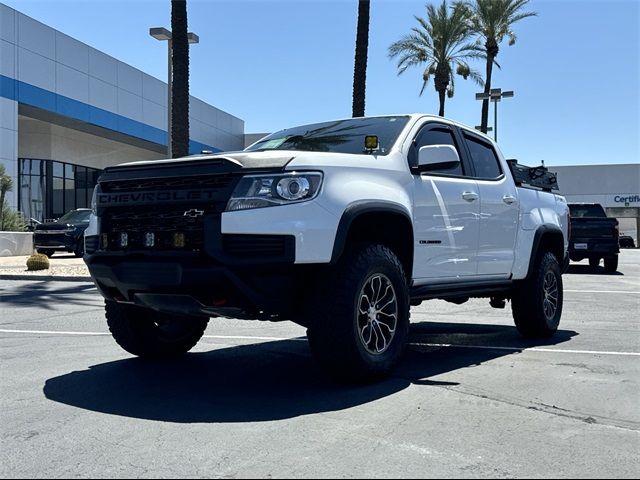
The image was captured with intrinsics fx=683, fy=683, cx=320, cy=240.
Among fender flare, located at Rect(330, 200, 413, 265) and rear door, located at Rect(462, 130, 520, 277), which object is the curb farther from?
fender flare, located at Rect(330, 200, 413, 265)

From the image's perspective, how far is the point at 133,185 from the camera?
4852 mm

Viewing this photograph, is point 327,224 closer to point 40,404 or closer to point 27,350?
point 40,404

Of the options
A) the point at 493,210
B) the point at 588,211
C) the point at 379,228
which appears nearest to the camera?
the point at 379,228

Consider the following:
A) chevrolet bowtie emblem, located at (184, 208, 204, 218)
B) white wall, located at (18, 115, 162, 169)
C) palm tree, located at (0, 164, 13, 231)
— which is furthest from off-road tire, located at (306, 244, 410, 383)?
white wall, located at (18, 115, 162, 169)

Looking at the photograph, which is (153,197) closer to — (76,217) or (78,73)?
(76,217)

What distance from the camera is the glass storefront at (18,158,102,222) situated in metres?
34.8

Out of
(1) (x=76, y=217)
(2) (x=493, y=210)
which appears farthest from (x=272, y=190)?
(1) (x=76, y=217)

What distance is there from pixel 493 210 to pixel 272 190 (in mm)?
2809

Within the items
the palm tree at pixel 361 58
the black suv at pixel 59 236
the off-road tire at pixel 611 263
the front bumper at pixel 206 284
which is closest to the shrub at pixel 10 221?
the black suv at pixel 59 236

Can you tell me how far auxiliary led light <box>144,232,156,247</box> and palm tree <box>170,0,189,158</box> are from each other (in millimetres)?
11436

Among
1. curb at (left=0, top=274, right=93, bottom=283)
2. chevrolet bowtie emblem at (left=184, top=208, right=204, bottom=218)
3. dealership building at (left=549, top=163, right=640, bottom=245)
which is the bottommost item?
curb at (left=0, top=274, right=93, bottom=283)

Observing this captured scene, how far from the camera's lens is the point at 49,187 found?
3628cm

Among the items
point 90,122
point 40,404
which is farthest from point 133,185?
point 90,122

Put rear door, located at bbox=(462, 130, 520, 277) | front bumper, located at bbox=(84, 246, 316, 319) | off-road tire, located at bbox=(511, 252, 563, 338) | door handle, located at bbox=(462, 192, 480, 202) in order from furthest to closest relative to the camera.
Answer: off-road tire, located at bbox=(511, 252, 563, 338) → rear door, located at bbox=(462, 130, 520, 277) → door handle, located at bbox=(462, 192, 480, 202) → front bumper, located at bbox=(84, 246, 316, 319)
